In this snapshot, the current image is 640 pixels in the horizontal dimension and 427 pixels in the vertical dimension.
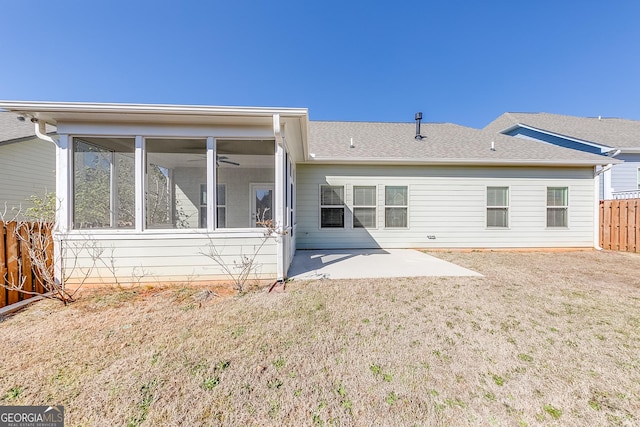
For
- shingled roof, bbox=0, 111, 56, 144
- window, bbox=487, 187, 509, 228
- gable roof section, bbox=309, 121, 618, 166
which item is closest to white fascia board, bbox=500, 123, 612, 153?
gable roof section, bbox=309, 121, 618, 166

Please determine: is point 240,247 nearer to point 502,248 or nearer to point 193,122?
point 193,122

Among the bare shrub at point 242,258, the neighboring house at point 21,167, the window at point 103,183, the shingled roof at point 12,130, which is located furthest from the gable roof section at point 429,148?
the shingled roof at point 12,130

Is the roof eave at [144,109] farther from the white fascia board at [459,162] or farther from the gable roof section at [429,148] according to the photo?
the white fascia board at [459,162]

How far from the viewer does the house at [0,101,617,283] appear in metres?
4.09

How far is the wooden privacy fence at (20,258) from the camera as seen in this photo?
11.4ft

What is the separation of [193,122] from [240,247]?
219 cm

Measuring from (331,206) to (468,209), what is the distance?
13.8ft

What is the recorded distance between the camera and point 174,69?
32.4 ft

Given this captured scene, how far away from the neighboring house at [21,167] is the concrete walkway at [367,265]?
7.47m

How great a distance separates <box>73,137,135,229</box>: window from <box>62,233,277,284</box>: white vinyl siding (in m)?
0.42

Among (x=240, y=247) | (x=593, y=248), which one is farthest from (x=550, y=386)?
(x=593, y=248)

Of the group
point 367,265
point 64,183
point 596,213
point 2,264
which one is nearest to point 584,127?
point 596,213

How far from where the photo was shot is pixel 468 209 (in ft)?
25.5

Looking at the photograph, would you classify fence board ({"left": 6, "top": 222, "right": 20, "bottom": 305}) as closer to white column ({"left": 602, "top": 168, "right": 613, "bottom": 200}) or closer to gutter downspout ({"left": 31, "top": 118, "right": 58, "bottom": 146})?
gutter downspout ({"left": 31, "top": 118, "right": 58, "bottom": 146})
